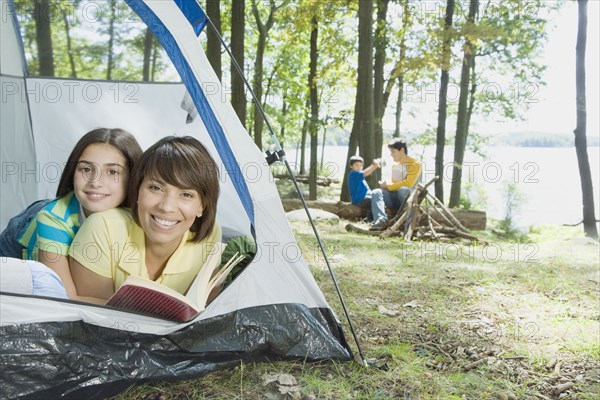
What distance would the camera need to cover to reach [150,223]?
5.93ft

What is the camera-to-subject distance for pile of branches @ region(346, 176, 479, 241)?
5383 millimetres

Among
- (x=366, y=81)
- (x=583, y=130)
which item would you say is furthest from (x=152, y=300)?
(x=583, y=130)

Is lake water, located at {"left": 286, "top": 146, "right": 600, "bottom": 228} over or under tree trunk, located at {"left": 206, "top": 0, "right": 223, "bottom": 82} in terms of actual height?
under

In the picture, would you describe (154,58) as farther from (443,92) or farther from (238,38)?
(443,92)

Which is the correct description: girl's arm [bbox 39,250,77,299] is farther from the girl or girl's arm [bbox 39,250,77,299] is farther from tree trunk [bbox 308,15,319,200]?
tree trunk [bbox 308,15,319,200]

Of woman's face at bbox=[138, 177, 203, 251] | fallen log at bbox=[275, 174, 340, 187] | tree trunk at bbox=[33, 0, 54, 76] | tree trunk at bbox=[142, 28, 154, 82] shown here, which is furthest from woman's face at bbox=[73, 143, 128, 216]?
fallen log at bbox=[275, 174, 340, 187]

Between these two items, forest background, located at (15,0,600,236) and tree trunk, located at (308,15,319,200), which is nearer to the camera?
forest background, located at (15,0,600,236)

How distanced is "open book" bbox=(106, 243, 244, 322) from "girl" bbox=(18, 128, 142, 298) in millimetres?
275

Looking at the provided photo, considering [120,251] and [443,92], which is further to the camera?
[443,92]

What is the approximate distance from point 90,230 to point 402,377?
1.27m

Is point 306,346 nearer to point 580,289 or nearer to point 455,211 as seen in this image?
point 580,289

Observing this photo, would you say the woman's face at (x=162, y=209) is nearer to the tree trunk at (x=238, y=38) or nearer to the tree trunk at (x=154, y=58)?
the tree trunk at (x=154, y=58)

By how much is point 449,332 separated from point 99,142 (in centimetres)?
181

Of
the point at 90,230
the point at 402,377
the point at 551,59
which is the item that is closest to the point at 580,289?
the point at 402,377
